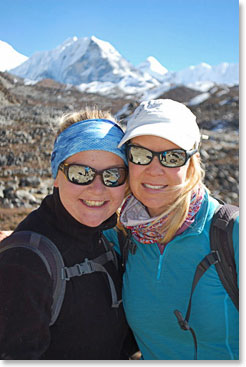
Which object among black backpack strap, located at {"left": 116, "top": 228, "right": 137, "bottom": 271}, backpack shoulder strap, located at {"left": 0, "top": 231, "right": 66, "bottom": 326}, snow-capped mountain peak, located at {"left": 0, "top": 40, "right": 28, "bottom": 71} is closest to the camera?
backpack shoulder strap, located at {"left": 0, "top": 231, "right": 66, "bottom": 326}

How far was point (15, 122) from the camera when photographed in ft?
107

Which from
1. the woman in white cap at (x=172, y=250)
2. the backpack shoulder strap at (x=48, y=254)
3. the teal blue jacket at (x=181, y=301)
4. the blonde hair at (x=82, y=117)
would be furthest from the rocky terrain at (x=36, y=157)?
the backpack shoulder strap at (x=48, y=254)

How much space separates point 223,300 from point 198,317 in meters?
0.18

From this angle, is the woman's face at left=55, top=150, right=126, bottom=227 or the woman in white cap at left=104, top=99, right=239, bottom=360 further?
the woman's face at left=55, top=150, right=126, bottom=227

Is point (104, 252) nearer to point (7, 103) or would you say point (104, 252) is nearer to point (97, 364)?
point (97, 364)

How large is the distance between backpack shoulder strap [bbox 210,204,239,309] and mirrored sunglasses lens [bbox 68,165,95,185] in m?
0.83

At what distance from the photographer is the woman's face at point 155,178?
218 centimetres

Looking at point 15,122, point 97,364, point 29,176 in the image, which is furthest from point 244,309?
point 15,122

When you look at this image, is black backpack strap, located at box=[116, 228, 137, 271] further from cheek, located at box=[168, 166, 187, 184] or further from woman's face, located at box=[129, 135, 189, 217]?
Result: cheek, located at box=[168, 166, 187, 184]

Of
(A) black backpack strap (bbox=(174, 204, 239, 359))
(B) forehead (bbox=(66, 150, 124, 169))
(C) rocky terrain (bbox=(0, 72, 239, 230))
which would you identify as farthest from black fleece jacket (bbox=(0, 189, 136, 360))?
(C) rocky terrain (bbox=(0, 72, 239, 230))

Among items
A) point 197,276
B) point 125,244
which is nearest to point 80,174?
point 125,244

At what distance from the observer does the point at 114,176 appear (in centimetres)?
226

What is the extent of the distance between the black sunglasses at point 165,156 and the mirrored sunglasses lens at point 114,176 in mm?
153

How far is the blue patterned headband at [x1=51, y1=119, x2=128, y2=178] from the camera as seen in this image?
2.16 m
